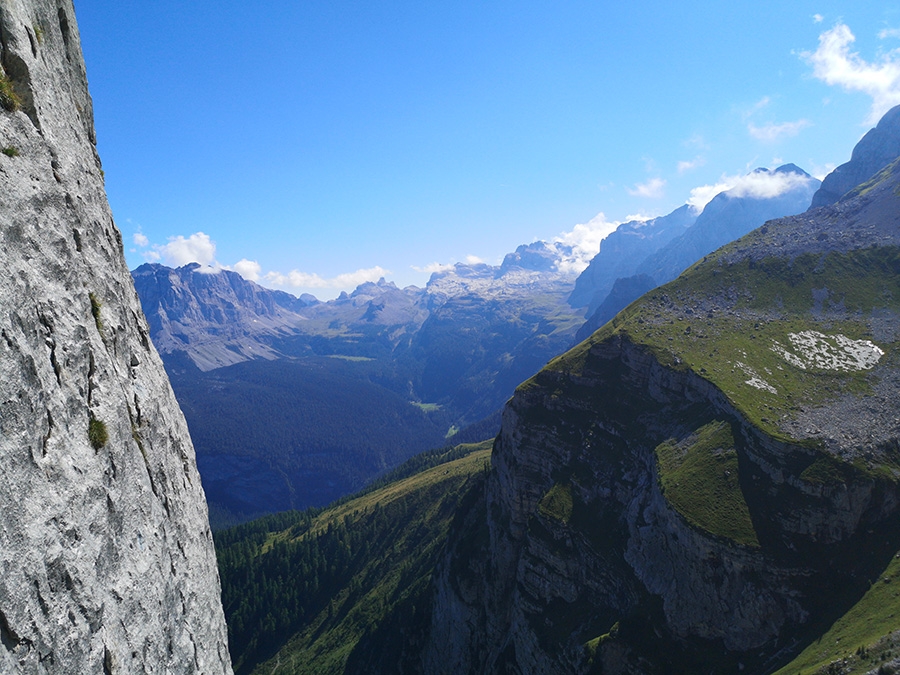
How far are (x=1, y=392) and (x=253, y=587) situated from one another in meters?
188

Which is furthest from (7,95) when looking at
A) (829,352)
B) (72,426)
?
(829,352)

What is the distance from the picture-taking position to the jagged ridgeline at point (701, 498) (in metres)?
49.1

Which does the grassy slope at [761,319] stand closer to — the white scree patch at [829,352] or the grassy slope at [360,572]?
the white scree patch at [829,352]

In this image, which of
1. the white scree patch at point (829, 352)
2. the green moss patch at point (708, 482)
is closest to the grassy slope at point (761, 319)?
the white scree patch at point (829, 352)

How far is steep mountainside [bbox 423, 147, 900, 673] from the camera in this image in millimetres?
50219

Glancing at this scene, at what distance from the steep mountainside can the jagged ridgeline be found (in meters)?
0.26

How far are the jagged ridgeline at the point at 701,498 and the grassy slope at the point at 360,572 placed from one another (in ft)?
8.31

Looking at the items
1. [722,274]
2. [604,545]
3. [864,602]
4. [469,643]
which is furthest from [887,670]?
[722,274]

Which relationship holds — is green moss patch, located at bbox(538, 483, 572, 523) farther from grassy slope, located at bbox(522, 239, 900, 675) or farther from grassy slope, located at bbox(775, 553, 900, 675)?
grassy slope, located at bbox(775, 553, 900, 675)

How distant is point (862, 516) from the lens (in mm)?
50688

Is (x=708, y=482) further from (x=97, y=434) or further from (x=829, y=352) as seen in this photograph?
(x=97, y=434)

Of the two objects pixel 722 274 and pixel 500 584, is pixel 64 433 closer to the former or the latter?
pixel 500 584

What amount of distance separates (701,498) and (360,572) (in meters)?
139

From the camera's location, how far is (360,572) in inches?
6368
